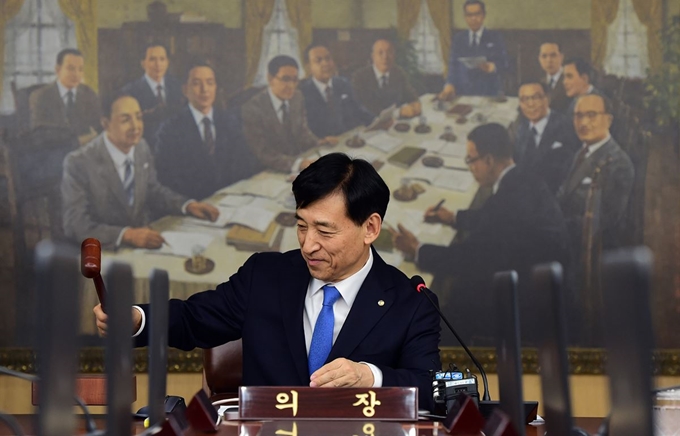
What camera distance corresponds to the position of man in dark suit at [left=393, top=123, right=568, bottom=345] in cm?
483

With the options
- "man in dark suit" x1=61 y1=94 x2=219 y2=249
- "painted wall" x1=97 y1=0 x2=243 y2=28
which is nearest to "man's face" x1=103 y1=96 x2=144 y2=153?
"man in dark suit" x1=61 y1=94 x2=219 y2=249

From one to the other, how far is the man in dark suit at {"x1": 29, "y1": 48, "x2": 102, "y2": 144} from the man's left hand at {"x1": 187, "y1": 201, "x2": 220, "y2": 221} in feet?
2.07

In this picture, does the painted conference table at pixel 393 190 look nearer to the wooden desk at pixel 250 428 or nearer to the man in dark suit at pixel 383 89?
the man in dark suit at pixel 383 89

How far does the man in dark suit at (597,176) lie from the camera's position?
190 inches

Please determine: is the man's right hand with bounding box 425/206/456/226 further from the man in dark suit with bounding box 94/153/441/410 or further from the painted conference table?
the man in dark suit with bounding box 94/153/441/410

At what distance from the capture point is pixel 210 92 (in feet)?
16.2

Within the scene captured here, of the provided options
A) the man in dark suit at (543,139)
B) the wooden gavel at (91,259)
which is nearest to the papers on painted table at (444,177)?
the man in dark suit at (543,139)

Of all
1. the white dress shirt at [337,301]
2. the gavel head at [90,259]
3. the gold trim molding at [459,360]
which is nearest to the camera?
the gavel head at [90,259]

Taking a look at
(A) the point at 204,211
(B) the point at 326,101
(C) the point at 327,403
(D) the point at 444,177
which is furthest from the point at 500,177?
(C) the point at 327,403

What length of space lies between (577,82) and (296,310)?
7.72ft

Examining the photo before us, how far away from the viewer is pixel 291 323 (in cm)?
323

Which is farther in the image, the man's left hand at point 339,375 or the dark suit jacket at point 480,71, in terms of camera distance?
the dark suit jacket at point 480,71

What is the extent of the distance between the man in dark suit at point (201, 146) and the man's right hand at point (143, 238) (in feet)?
0.83

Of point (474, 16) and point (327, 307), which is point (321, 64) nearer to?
point (474, 16)
